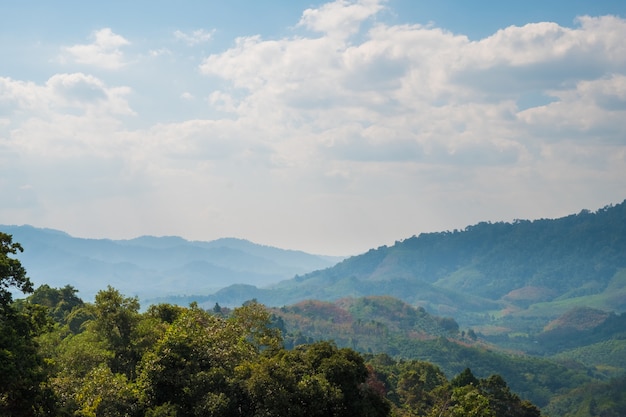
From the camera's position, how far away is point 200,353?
3253 cm

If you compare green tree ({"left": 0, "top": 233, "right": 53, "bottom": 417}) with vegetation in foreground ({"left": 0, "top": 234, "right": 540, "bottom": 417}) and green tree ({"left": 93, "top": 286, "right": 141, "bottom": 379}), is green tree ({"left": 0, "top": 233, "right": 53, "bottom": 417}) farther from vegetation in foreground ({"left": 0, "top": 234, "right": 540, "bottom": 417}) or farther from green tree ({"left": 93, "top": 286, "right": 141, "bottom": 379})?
green tree ({"left": 93, "top": 286, "right": 141, "bottom": 379})

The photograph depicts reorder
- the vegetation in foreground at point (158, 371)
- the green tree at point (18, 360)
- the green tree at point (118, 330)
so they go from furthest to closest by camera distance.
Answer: the green tree at point (118, 330), the vegetation in foreground at point (158, 371), the green tree at point (18, 360)

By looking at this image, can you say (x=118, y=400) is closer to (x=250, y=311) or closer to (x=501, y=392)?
(x=250, y=311)

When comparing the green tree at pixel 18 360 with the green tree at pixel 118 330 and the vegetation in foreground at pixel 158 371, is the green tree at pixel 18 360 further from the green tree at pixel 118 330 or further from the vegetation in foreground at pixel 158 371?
the green tree at pixel 118 330

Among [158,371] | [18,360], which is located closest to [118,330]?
[158,371]

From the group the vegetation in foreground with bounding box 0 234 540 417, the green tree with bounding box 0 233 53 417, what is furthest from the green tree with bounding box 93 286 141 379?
the green tree with bounding box 0 233 53 417

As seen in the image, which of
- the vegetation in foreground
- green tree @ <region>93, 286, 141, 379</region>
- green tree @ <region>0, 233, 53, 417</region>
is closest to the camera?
green tree @ <region>0, 233, 53, 417</region>

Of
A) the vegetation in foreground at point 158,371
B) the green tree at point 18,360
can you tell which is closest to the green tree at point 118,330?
the vegetation in foreground at point 158,371

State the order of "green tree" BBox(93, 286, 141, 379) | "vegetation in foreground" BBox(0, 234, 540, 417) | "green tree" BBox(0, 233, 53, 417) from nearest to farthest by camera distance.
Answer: "green tree" BBox(0, 233, 53, 417) < "vegetation in foreground" BBox(0, 234, 540, 417) < "green tree" BBox(93, 286, 141, 379)

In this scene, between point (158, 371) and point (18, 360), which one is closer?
point (18, 360)

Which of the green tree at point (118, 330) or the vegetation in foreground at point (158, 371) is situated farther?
the green tree at point (118, 330)

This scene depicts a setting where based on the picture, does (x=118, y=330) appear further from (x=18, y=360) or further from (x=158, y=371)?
(x=18, y=360)

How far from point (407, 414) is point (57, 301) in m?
53.1

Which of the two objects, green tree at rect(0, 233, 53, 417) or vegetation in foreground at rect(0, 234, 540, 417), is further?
vegetation in foreground at rect(0, 234, 540, 417)
